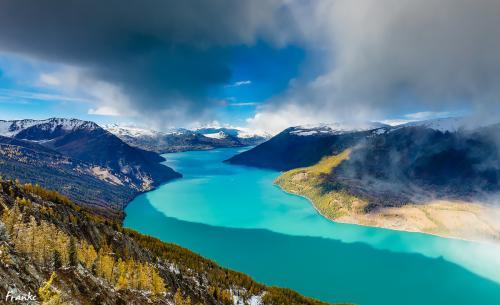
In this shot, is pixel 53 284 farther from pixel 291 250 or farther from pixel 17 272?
pixel 291 250

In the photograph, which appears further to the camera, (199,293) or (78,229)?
(199,293)

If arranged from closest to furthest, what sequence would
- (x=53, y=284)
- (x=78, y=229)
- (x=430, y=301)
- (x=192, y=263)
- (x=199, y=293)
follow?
(x=53, y=284)
(x=78, y=229)
(x=199, y=293)
(x=192, y=263)
(x=430, y=301)

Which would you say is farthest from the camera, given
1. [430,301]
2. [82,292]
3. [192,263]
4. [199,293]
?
[430,301]

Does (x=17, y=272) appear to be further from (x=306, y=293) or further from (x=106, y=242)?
(x=306, y=293)

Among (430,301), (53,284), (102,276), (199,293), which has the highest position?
(53,284)

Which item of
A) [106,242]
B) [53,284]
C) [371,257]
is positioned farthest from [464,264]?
[53,284]

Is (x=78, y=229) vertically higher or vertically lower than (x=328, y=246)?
higher
